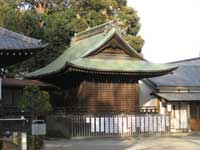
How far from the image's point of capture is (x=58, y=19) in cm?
4428

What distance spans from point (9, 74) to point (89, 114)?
12442 mm

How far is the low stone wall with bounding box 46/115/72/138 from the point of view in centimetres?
3190

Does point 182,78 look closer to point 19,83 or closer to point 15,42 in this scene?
point 19,83

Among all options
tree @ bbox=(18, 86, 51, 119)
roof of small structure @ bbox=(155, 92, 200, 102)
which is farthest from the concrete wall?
tree @ bbox=(18, 86, 51, 119)

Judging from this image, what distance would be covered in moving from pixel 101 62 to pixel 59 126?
5.13 meters

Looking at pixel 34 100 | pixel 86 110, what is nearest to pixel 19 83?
pixel 86 110

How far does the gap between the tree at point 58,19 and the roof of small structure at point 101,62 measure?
14.3ft

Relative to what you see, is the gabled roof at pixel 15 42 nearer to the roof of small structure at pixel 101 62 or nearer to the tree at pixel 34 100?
the tree at pixel 34 100

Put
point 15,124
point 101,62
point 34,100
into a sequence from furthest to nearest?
1. point 101,62
2. point 15,124
3. point 34,100

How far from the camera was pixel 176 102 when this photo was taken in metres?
38.8

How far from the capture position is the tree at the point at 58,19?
42.6 metres

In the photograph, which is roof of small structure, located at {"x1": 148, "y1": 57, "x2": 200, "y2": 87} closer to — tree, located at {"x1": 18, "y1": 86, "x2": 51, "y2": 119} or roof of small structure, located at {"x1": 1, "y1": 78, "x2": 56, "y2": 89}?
roof of small structure, located at {"x1": 1, "y1": 78, "x2": 56, "y2": 89}

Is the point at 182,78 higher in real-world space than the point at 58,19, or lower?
lower

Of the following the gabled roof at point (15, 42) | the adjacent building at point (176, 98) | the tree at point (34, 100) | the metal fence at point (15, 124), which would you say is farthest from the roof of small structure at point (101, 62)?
the gabled roof at point (15, 42)
